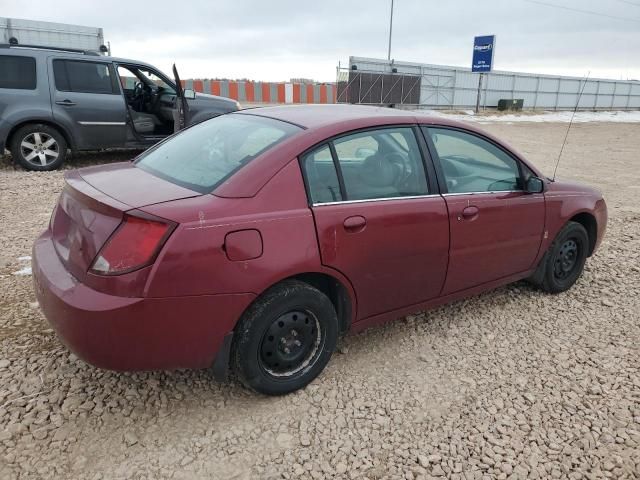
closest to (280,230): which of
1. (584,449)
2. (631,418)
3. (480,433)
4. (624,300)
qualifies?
(480,433)

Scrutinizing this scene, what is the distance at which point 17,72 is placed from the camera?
25.3ft

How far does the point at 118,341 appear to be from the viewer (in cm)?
225

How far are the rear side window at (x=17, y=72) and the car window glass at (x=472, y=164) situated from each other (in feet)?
23.0

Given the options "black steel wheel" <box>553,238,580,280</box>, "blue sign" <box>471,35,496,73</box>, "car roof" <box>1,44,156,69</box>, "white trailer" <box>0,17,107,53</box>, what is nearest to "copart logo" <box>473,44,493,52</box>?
"blue sign" <box>471,35,496,73</box>

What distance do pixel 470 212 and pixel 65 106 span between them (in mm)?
7008

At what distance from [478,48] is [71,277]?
32054mm

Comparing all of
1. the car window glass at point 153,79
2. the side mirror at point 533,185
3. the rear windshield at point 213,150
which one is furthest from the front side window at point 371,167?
the car window glass at point 153,79

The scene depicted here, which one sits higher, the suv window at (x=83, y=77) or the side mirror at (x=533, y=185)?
the suv window at (x=83, y=77)

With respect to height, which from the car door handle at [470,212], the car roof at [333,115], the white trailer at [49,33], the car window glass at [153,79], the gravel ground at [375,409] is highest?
the white trailer at [49,33]

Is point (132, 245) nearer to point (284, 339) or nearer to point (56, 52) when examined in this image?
point (284, 339)

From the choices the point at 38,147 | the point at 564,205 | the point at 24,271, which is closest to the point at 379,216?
the point at 564,205

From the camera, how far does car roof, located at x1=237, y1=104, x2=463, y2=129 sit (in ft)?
9.81

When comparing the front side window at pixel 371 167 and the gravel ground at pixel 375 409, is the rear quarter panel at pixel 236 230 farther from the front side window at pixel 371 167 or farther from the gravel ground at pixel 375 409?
the gravel ground at pixel 375 409

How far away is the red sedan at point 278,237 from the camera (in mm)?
2273
